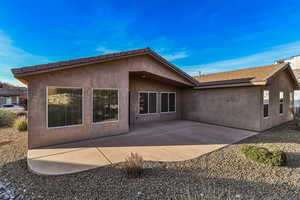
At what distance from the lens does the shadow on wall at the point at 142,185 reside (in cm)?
240

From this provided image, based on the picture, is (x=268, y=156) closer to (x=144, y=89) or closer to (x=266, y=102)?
(x=266, y=102)

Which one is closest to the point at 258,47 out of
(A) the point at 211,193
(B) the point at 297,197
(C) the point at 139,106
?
(C) the point at 139,106

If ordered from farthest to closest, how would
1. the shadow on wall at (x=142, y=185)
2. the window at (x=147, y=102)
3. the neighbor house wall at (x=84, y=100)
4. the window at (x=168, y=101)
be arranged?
the window at (x=168, y=101), the window at (x=147, y=102), the neighbor house wall at (x=84, y=100), the shadow on wall at (x=142, y=185)

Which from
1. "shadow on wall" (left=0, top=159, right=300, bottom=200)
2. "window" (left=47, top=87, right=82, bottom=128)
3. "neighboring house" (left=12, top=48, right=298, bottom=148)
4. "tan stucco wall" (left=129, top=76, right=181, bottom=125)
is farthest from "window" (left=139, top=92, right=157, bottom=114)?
"shadow on wall" (left=0, top=159, right=300, bottom=200)

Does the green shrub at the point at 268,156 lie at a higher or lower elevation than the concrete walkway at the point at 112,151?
higher

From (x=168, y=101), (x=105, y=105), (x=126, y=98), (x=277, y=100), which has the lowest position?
(x=105, y=105)

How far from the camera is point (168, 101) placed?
10.5m

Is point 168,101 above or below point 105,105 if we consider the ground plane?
above

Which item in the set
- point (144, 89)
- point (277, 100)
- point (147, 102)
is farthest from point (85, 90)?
point (277, 100)

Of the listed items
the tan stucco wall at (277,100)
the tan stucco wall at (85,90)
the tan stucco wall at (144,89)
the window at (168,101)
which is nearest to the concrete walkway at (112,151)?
the tan stucco wall at (85,90)

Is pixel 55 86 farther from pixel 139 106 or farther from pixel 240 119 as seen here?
pixel 240 119

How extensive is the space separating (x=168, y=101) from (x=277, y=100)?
24.6ft

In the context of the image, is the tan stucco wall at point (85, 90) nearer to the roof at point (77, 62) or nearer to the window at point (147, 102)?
the roof at point (77, 62)

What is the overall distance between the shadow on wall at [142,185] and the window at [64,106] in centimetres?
211
